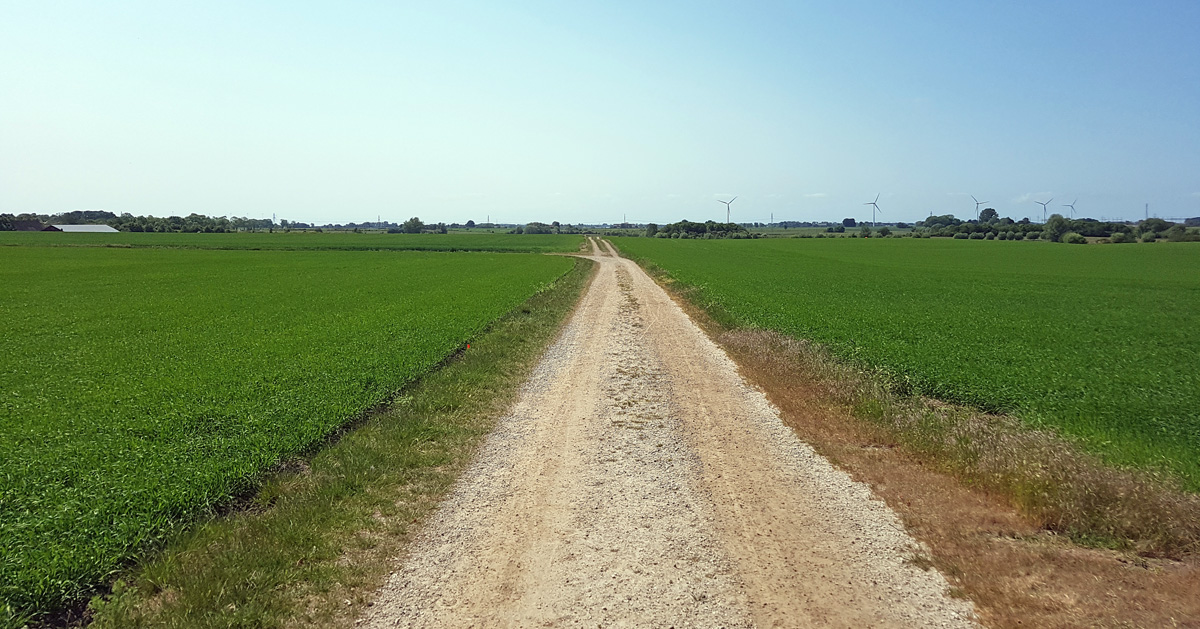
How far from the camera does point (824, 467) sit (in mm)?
9789

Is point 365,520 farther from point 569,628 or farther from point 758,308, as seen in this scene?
point 758,308

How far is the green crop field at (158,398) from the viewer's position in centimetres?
675

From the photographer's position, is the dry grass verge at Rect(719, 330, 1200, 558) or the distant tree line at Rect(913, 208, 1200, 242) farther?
the distant tree line at Rect(913, 208, 1200, 242)

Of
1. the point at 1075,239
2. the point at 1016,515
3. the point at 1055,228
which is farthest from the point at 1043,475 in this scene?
the point at 1055,228

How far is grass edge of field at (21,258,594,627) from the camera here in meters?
5.72

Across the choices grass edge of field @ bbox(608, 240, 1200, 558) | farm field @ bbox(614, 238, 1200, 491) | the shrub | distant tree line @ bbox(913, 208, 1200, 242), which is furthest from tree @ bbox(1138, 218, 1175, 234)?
grass edge of field @ bbox(608, 240, 1200, 558)

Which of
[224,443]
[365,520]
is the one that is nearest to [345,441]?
[224,443]

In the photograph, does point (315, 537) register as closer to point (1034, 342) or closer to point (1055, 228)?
point (1034, 342)

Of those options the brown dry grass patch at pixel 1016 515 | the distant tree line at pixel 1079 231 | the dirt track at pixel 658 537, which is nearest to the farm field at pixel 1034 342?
the brown dry grass patch at pixel 1016 515

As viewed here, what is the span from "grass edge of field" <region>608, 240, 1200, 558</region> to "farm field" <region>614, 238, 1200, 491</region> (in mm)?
691

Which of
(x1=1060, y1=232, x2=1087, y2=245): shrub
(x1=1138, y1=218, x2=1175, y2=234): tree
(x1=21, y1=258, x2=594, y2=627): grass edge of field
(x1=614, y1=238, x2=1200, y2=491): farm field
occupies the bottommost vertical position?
(x1=21, y1=258, x2=594, y2=627): grass edge of field

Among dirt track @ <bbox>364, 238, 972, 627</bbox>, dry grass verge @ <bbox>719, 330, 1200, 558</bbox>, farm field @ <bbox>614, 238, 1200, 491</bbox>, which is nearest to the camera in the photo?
dirt track @ <bbox>364, 238, 972, 627</bbox>

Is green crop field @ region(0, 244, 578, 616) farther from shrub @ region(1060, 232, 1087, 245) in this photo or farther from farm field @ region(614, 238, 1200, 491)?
shrub @ region(1060, 232, 1087, 245)

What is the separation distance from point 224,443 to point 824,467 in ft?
30.8
